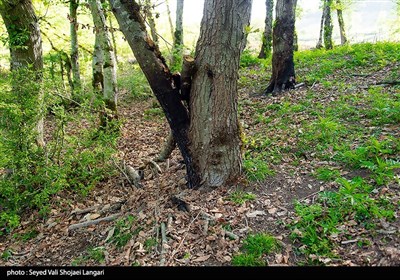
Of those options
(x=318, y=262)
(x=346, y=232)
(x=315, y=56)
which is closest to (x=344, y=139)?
(x=346, y=232)

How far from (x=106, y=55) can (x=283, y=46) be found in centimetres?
488

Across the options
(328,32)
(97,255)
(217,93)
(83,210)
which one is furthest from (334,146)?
(328,32)

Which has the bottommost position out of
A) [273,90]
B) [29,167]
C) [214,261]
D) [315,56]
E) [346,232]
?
[214,261]

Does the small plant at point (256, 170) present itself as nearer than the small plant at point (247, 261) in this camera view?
No

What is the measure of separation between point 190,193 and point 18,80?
337cm

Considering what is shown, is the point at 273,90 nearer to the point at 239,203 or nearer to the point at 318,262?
the point at 239,203

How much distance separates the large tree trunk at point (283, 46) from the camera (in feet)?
27.7

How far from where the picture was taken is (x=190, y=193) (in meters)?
4.62

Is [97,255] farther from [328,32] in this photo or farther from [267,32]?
[328,32]

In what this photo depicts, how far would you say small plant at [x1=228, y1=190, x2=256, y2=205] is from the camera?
430 centimetres

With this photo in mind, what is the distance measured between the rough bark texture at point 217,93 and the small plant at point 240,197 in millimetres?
275

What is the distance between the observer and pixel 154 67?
4289 mm

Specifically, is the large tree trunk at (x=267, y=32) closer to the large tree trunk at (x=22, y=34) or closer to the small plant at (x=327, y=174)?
the large tree trunk at (x=22, y=34)

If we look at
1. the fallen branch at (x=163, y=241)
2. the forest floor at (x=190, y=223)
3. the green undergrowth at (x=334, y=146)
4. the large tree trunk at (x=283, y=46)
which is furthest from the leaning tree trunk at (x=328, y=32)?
the fallen branch at (x=163, y=241)
